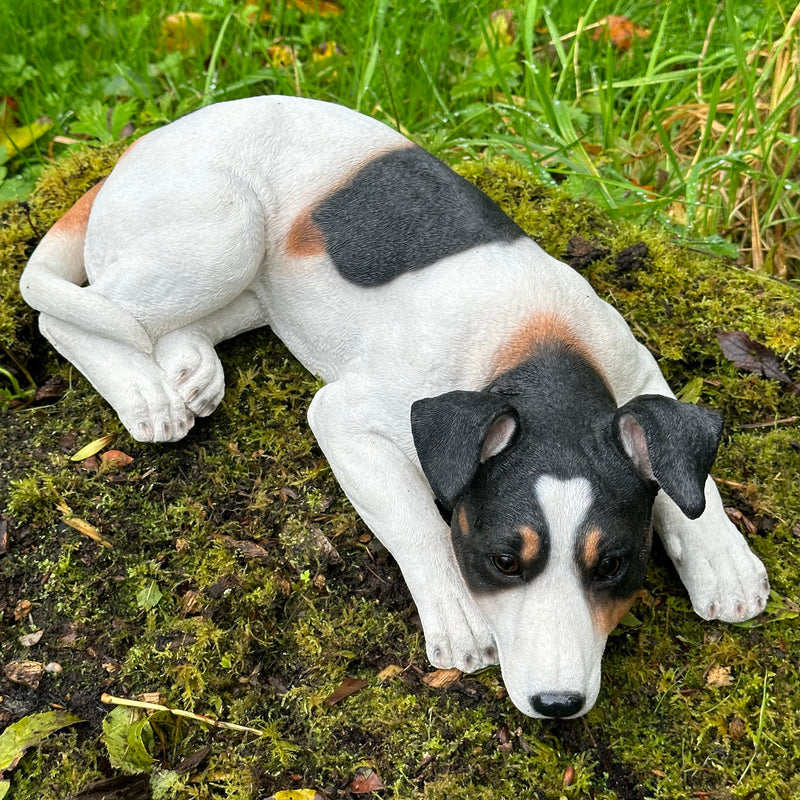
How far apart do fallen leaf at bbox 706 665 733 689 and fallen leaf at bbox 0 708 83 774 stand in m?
2.18

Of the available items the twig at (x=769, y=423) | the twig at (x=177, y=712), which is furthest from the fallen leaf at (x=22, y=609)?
the twig at (x=769, y=423)

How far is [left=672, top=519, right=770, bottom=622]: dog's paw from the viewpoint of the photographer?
321cm

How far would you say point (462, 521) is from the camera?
9.46ft

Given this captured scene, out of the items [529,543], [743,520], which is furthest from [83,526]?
[743,520]

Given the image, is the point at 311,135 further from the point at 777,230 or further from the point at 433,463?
the point at 777,230

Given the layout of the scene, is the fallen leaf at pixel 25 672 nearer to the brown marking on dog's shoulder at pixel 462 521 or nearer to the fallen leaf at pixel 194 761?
the fallen leaf at pixel 194 761

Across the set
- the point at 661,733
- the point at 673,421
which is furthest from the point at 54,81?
the point at 661,733

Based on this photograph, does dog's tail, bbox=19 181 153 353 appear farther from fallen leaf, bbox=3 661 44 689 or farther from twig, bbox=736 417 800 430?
twig, bbox=736 417 800 430

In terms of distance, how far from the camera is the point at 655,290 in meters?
4.40

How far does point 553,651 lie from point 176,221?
228 centimetres

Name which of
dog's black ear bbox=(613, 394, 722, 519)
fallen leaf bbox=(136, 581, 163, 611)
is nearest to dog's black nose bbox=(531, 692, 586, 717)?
dog's black ear bbox=(613, 394, 722, 519)

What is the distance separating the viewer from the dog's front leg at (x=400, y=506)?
3.02 meters

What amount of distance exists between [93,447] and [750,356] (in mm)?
2951

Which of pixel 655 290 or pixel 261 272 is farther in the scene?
pixel 655 290
